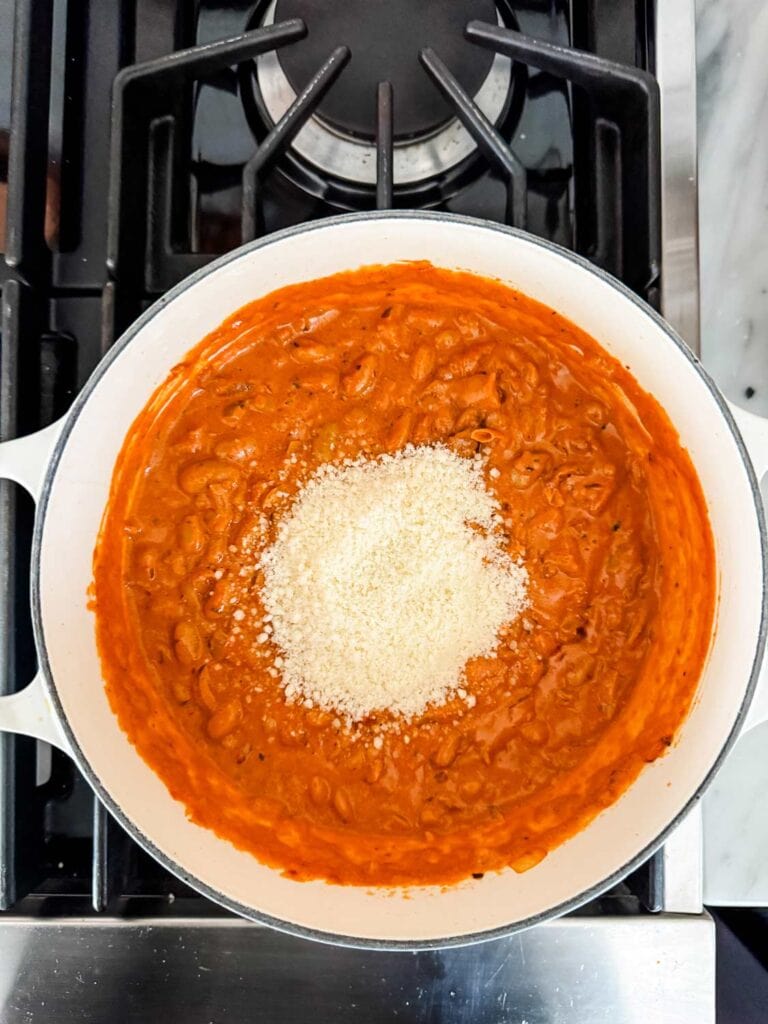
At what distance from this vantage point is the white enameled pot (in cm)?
83

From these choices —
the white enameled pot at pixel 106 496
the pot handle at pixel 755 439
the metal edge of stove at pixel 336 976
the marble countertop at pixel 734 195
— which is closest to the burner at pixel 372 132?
the white enameled pot at pixel 106 496

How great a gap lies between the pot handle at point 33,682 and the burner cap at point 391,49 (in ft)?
1.60

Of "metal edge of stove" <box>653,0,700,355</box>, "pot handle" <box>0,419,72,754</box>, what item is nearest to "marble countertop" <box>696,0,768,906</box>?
"metal edge of stove" <box>653,0,700,355</box>

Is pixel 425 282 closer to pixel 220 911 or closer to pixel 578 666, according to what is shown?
pixel 578 666

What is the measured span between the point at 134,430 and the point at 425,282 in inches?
14.6

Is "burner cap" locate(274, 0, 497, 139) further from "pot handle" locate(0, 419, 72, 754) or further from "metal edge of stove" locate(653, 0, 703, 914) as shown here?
"pot handle" locate(0, 419, 72, 754)

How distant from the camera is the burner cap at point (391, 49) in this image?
96 cm

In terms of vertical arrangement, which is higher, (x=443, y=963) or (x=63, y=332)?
(x=63, y=332)

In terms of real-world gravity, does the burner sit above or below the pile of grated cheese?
above

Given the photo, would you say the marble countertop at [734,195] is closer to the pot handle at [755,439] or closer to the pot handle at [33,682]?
the pot handle at [755,439]

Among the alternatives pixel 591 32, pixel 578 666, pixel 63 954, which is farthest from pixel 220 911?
pixel 591 32

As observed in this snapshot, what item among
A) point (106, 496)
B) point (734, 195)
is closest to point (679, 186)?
point (734, 195)

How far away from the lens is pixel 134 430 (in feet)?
3.14

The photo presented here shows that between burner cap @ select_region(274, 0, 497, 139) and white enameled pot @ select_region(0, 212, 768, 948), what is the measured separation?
0.19 metres
